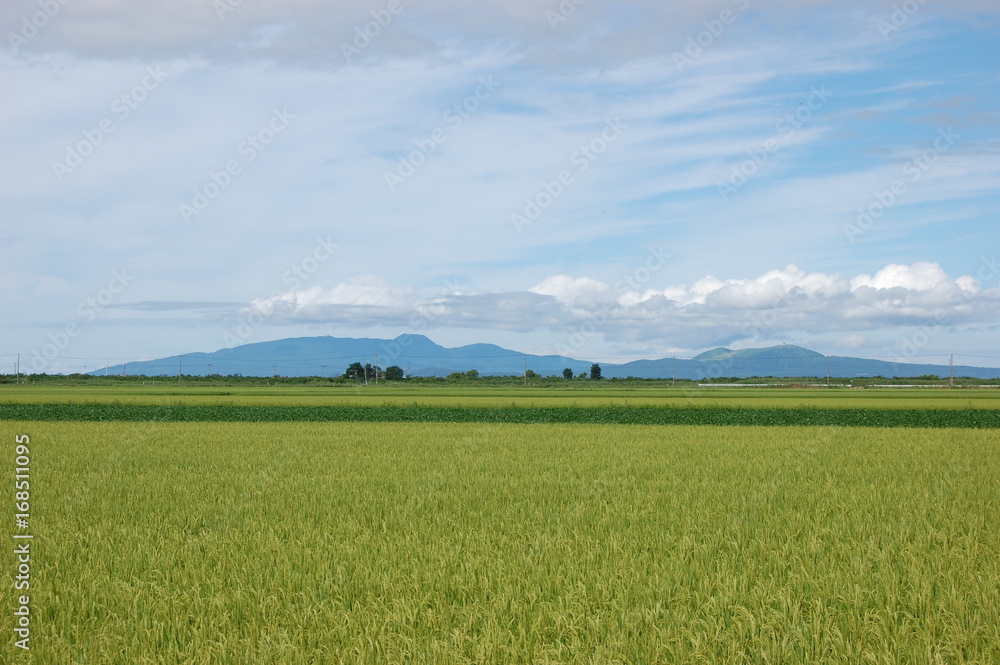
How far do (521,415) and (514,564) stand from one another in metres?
29.1

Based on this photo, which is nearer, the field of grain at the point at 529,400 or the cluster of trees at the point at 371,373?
the field of grain at the point at 529,400

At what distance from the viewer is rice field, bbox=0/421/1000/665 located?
5371 mm

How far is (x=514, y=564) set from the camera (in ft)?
23.9

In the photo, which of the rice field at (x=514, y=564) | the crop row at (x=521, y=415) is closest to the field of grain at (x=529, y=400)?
the crop row at (x=521, y=415)

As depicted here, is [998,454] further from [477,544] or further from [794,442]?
[477,544]

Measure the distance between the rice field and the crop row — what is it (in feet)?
59.8

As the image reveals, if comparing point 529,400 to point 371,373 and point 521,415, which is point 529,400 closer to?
point 521,415

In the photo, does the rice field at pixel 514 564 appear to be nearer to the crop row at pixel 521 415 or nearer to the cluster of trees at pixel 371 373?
the crop row at pixel 521 415

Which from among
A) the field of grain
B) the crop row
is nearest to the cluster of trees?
the field of grain

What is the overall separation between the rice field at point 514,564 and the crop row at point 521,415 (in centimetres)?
1822

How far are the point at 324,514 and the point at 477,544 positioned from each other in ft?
10.1

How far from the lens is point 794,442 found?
21.5 m

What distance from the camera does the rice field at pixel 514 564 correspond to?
537 centimetres

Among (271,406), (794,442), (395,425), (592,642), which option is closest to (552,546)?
(592,642)
